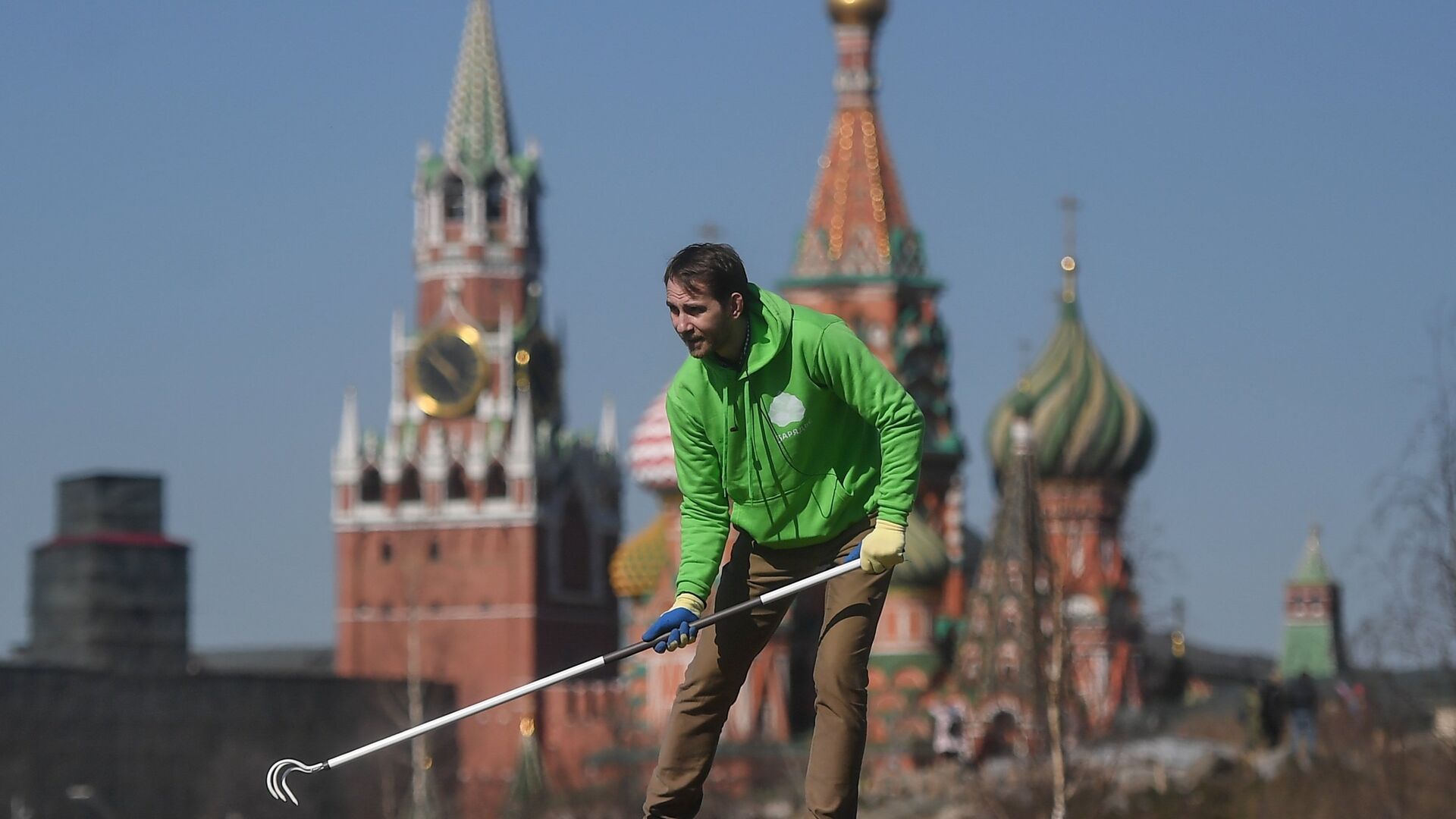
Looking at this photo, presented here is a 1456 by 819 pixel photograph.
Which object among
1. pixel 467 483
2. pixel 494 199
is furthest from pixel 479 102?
pixel 467 483

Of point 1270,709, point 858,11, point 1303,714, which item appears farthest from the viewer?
point 858,11

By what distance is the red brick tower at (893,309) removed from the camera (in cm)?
8819

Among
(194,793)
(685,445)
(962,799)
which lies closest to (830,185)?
(194,793)

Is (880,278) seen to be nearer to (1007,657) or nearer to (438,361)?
(1007,657)

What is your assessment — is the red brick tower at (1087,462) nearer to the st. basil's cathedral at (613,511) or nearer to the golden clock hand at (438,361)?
the st. basil's cathedral at (613,511)

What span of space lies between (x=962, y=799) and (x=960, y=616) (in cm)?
3765

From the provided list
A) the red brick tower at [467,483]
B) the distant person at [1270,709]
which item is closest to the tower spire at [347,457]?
the red brick tower at [467,483]

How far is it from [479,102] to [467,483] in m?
13.7

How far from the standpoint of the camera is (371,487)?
115 metres

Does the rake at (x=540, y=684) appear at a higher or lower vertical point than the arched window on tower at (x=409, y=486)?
lower

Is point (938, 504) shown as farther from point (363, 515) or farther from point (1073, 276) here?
point (363, 515)

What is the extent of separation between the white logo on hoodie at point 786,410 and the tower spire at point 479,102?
105 m

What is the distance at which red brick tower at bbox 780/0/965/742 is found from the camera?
88.2 m

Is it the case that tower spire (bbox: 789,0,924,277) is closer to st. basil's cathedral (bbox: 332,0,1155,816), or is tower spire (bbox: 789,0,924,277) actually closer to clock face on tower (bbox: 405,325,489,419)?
st. basil's cathedral (bbox: 332,0,1155,816)
